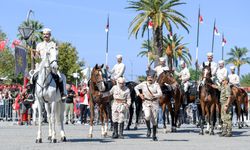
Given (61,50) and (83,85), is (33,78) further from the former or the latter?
(61,50)

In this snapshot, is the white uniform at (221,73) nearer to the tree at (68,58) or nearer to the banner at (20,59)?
the banner at (20,59)

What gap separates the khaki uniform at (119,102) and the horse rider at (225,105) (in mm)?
4435

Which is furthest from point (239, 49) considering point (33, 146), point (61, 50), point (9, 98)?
point (33, 146)

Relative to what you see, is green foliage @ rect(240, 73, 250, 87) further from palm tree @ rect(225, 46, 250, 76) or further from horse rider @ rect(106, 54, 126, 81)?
horse rider @ rect(106, 54, 126, 81)

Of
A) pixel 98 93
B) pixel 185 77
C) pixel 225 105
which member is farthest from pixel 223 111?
pixel 98 93

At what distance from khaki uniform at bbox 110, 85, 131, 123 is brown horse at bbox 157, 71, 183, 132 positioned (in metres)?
3.21

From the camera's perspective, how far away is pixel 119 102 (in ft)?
65.6

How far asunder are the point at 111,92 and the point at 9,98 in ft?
56.4

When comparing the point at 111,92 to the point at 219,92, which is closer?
the point at 111,92

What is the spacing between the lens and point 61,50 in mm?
94625

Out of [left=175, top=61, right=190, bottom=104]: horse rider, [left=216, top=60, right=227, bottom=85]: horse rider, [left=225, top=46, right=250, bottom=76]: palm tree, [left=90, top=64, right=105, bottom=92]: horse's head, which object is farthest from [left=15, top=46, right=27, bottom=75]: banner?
[left=225, top=46, right=250, bottom=76]: palm tree

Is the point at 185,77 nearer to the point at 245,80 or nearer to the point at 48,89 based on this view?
the point at 48,89

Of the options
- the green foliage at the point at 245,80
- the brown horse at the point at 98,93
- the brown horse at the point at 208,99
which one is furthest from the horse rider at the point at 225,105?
the green foliage at the point at 245,80

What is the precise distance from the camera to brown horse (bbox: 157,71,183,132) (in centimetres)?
2289
